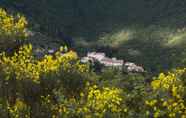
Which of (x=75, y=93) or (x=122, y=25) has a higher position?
Result: (x=122, y=25)

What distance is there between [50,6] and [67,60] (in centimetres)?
8413

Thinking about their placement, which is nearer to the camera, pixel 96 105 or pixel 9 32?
pixel 96 105

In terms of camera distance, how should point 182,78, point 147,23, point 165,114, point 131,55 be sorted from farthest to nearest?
point 147,23 < point 131,55 < point 182,78 < point 165,114

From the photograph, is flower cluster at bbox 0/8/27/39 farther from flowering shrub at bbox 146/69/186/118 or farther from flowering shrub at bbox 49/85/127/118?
flowering shrub at bbox 146/69/186/118

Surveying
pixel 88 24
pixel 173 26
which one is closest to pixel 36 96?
pixel 173 26

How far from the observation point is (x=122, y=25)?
101 meters

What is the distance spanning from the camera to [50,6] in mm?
101438

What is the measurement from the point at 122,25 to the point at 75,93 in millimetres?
82939

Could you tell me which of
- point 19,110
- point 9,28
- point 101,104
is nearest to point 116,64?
point 9,28

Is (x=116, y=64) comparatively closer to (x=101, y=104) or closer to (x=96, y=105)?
(x=96, y=105)

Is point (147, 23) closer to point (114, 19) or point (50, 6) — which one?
point (114, 19)

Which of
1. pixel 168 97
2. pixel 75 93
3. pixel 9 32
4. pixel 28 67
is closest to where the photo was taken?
pixel 168 97

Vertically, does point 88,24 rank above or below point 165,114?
above

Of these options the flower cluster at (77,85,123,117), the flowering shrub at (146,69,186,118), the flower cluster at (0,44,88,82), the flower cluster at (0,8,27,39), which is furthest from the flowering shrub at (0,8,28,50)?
the flowering shrub at (146,69,186,118)
